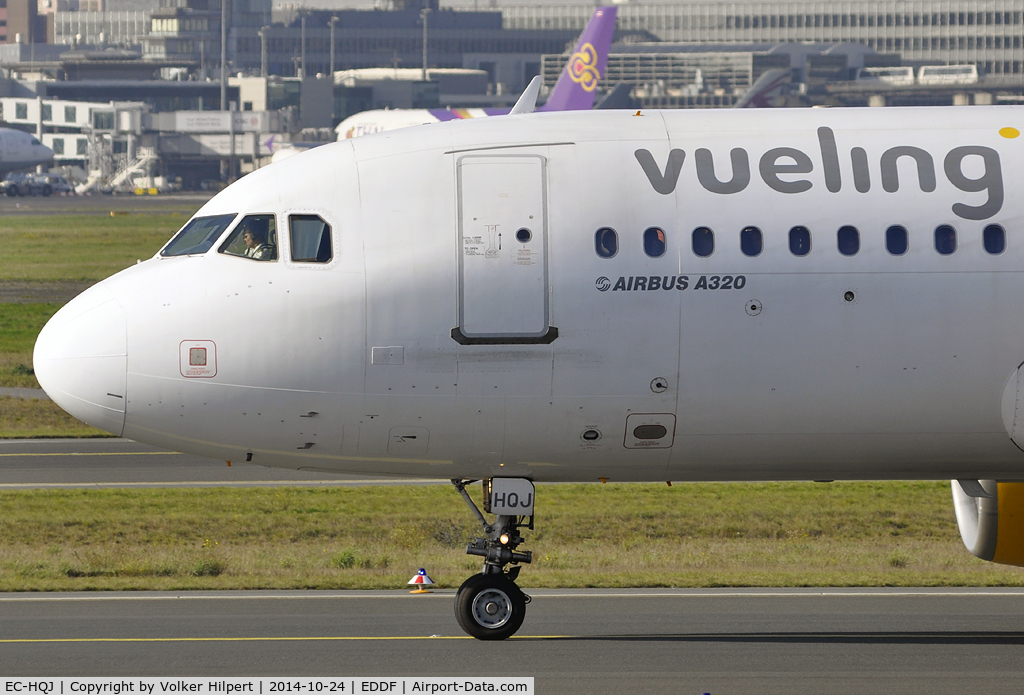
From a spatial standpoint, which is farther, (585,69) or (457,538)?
(585,69)

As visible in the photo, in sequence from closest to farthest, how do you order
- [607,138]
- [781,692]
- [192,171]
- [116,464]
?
[781,692], [607,138], [116,464], [192,171]

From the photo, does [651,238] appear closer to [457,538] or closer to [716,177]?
[716,177]

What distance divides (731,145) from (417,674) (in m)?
6.63

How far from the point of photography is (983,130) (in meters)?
15.0

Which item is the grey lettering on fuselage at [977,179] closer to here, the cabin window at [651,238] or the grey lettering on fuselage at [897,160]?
the grey lettering on fuselage at [897,160]

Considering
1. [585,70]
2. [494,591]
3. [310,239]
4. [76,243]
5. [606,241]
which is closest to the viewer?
[606,241]

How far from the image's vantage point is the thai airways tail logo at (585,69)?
65.1 meters

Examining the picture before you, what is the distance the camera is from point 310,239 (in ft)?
47.6

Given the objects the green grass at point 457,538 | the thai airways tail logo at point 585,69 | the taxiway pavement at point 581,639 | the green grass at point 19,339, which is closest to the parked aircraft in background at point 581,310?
the taxiway pavement at point 581,639

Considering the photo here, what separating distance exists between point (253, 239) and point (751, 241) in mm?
5292

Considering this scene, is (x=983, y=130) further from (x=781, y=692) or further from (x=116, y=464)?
(x=116, y=464)

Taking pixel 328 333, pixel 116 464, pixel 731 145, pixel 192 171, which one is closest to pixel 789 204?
pixel 731 145
